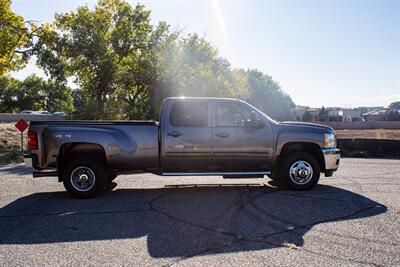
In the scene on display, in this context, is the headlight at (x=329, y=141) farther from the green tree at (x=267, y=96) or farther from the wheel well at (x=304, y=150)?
the green tree at (x=267, y=96)

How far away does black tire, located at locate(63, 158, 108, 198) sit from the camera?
7.13 m

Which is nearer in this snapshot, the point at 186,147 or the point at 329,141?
the point at 186,147

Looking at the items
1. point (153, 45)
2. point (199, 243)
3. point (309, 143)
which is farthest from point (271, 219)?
point (153, 45)

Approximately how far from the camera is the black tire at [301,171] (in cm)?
764

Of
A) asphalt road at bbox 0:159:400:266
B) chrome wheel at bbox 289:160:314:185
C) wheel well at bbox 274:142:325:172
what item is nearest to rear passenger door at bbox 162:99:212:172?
asphalt road at bbox 0:159:400:266

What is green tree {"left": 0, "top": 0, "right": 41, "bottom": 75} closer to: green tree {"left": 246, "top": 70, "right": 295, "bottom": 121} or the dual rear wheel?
the dual rear wheel

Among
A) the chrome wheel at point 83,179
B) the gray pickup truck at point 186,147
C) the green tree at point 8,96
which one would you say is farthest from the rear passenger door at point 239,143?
the green tree at point 8,96

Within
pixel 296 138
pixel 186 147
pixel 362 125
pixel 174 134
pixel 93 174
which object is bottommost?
pixel 93 174

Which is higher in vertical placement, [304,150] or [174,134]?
[174,134]

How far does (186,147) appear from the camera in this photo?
7355mm

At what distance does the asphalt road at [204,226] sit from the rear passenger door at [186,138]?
626 mm

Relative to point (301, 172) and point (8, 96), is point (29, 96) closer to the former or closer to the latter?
point (8, 96)

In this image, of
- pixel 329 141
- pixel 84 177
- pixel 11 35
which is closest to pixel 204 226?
pixel 84 177

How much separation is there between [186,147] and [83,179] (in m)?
2.07
